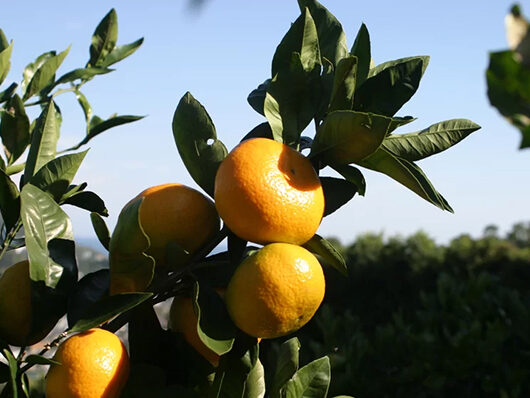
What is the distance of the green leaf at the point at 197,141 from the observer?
97cm

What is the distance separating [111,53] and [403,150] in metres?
1.05

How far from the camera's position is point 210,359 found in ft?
3.18

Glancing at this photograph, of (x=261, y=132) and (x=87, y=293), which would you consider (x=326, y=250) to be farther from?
(x=87, y=293)

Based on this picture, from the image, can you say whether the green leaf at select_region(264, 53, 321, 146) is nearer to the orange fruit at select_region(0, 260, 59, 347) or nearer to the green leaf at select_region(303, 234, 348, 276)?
the green leaf at select_region(303, 234, 348, 276)

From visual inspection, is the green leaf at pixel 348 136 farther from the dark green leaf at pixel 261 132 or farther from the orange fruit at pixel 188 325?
the orange fruit at pixel 188 325

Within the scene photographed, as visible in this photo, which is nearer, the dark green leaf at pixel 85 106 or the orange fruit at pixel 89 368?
the orange fruit at pixel 89 368

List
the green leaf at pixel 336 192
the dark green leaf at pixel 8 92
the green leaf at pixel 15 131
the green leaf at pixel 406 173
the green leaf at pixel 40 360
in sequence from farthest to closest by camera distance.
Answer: the dark green leaf at pixel 8 92
the green leaf at pixel 15 131
the green leaf at pixel 336 192
the green leaf at pixel 406 173
the green leaf at pixel 40 360

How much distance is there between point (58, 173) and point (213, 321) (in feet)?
1.19

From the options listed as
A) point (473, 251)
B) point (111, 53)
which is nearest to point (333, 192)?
point (111, 53)

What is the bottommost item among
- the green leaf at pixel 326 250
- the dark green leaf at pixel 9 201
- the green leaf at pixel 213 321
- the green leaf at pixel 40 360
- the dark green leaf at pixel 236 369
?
the dark green leaf at pixel 236 369

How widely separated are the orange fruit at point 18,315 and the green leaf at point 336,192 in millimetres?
468

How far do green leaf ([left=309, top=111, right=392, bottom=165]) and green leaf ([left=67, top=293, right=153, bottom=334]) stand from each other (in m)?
0.35

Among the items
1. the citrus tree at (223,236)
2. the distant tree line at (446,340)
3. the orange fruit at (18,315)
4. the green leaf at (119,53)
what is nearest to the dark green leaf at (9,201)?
the citrus tree at (223,236)

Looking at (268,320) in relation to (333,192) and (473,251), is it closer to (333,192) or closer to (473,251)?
(333,192)
